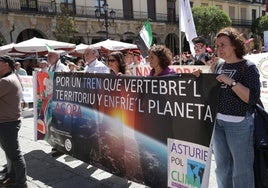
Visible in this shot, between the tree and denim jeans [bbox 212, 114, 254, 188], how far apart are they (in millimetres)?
30435

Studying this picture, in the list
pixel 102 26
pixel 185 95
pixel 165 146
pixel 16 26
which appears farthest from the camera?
pixel 102 26

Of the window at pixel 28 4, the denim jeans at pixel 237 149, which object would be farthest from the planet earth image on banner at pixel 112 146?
the window at pixel 28 4

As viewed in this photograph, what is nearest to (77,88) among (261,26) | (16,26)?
(16,26)

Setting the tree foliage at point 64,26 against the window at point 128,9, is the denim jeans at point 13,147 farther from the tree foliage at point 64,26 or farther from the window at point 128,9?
the window at point 128,9

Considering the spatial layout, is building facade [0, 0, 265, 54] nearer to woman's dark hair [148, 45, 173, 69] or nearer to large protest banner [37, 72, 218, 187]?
large protest banner [37, 72, 218, 187]

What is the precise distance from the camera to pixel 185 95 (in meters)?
3.19

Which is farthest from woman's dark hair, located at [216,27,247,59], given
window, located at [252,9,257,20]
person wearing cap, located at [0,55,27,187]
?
window, located at [252,9,257,20]

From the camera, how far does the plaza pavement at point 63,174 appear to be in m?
4.42

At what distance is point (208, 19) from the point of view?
32.3 m

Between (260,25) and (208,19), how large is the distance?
447 inches

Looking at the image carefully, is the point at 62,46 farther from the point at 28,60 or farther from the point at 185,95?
the point at 185,95

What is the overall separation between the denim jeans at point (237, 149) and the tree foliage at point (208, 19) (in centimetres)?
3043

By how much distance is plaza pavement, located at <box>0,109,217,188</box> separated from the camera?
4418 mm

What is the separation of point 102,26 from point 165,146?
1000 inches
